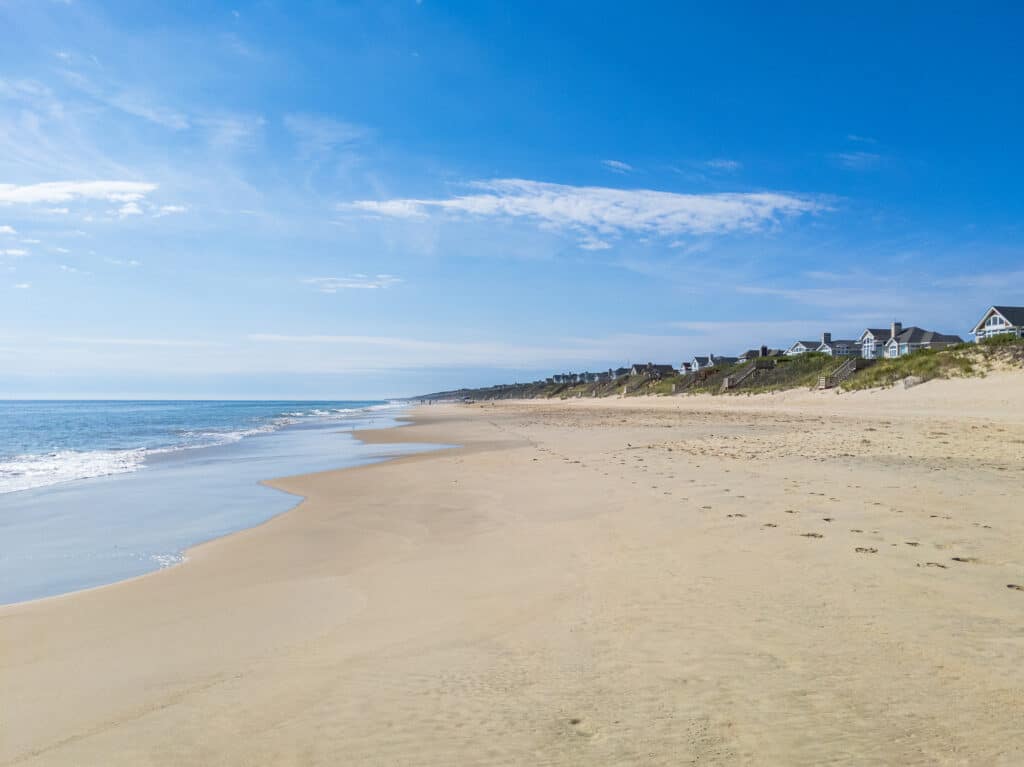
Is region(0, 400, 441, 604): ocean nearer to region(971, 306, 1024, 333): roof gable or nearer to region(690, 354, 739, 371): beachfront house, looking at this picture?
region(971, 306, 1024, 333): roof gable

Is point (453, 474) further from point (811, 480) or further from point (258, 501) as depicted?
point (811, 480)

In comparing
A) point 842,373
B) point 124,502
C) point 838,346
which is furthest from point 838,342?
point 124,502

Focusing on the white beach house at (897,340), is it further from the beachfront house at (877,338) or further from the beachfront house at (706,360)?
the beachfront house at (706,360)

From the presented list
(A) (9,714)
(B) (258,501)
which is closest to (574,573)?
(A) (9,714)

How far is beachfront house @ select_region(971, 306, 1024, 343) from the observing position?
63200 mm

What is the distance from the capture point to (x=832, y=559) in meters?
6.64

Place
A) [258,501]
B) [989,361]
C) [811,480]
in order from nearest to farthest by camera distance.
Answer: [811,480]
[258,501]
[989,361]

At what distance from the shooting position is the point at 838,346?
9994cm

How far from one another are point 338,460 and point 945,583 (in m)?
19.1

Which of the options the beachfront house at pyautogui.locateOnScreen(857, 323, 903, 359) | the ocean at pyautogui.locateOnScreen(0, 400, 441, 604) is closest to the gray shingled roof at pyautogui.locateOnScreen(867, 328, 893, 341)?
the beachfront house at pyautogui.locateOnScreen(857, 323, 903, 359)

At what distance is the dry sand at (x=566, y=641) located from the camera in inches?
137

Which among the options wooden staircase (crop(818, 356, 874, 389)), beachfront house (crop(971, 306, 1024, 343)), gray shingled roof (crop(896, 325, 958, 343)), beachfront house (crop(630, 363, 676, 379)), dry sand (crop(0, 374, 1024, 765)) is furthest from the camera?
beachfront house (crop(630, 363, 676, 379))

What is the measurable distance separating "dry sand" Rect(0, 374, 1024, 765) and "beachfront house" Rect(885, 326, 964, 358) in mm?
85297

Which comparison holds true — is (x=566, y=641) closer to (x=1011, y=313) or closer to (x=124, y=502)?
(x=124, y=502)
